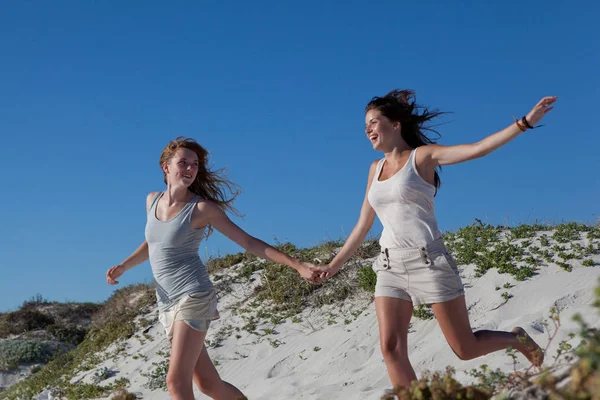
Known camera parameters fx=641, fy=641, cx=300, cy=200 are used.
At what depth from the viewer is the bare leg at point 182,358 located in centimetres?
549

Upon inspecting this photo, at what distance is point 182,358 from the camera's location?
5.49 m

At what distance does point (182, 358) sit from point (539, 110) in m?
3.56

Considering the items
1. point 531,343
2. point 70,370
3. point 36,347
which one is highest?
point 36,347

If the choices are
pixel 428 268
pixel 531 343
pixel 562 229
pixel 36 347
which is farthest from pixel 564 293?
pixel 36 347

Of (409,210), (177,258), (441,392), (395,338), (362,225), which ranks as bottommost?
(441,392)

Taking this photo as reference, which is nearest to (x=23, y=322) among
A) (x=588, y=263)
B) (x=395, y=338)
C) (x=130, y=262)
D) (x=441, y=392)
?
(x=130, y=262)

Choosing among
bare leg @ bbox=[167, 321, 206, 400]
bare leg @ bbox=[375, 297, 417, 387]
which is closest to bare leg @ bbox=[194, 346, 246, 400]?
bare leg @ bbox=[167, 321, 206, 400]

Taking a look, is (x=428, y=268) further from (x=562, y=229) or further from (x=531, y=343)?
(x=562, y=229)

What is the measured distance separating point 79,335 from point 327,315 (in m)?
10.8

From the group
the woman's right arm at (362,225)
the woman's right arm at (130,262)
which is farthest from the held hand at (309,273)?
the woman's right arm at (130,262)

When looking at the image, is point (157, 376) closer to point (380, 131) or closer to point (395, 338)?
point (395, 338)

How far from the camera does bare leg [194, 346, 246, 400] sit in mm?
5871

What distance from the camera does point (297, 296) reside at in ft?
39.4

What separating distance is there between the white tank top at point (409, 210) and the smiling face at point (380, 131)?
1.37ft
